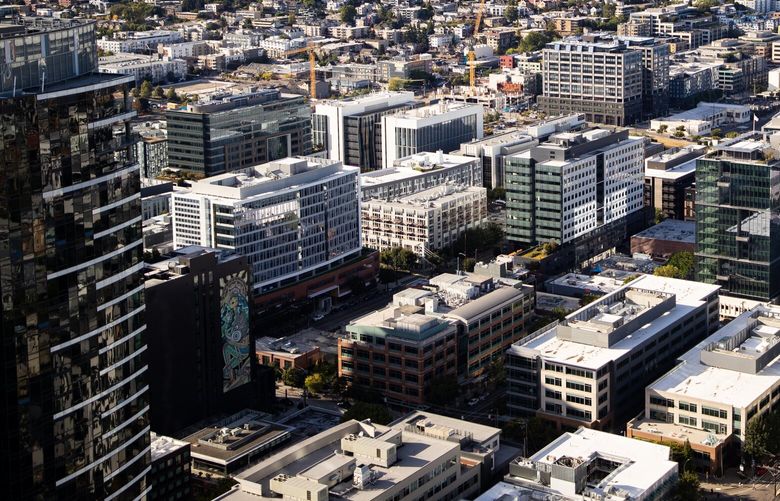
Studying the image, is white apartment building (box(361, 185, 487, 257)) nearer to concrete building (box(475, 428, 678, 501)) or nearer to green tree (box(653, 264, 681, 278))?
green tree (box(653, 264, 681, 278))

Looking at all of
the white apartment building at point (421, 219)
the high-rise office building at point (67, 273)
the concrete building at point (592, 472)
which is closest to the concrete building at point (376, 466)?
the concrete building at point (592, 472)

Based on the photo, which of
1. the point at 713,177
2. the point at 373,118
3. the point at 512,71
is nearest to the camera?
the point at 713,177

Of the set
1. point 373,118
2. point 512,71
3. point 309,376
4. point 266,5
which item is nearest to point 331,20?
point 266,5

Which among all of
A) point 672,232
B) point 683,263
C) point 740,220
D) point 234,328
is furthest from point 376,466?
point 672,232

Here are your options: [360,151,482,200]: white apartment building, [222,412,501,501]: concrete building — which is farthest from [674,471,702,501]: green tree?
[360,151,482,200]: white apartment building

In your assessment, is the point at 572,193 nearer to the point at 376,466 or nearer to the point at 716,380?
the point at 716,380

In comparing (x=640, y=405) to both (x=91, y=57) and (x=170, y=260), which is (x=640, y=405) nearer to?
(x=170, y=260)

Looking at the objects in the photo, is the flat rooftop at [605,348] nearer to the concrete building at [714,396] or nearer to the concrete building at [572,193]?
the concrete building at [714,396]
